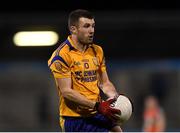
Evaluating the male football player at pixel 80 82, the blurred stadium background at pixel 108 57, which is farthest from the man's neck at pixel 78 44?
the blurred stadium background at pixel 108 57

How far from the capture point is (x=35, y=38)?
17406 millimetres

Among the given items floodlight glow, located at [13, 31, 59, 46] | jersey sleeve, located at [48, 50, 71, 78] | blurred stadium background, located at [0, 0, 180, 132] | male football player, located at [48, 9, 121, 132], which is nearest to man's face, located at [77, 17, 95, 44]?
male football player, located at [48, 9, 121, 132]

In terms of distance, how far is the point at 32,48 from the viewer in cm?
1733

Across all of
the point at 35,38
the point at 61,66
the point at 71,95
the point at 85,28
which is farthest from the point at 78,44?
the point at 35,38

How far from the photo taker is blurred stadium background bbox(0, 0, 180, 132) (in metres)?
16.0

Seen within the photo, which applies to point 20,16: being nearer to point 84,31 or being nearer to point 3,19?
point 3,19

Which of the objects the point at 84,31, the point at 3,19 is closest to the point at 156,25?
the point at 3,19

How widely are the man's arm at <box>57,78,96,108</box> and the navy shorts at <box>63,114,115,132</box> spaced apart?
22 cm

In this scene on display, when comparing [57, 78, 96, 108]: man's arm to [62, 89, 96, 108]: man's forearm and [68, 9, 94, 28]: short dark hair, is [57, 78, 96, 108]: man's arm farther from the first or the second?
[68, 9, 94, 28]: short dark hair

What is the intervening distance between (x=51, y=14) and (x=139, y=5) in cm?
227

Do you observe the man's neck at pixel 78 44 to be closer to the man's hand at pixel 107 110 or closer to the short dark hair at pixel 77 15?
the short dark hair at pixel 77 15

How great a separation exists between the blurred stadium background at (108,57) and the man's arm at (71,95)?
9.64m

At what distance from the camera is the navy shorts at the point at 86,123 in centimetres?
611

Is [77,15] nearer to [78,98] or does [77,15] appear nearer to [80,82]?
[80,82]
